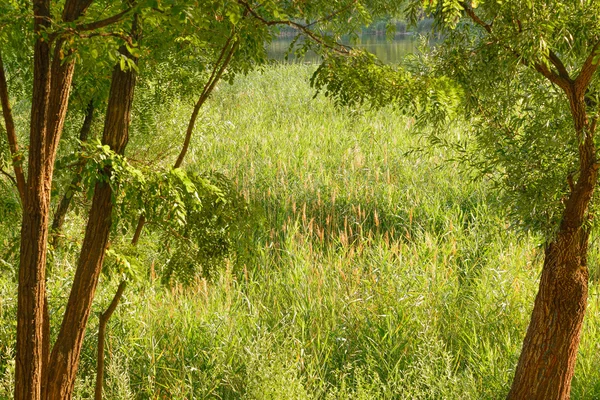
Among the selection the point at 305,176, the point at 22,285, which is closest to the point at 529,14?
the point at 22,285

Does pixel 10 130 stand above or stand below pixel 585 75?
below

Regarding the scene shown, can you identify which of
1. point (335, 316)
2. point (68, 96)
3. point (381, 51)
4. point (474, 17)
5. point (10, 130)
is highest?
point (381, 51)

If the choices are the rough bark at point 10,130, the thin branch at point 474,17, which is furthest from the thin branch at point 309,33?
the rough bark at point 10,130

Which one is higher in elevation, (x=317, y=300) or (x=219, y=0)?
(x=219, y=0)

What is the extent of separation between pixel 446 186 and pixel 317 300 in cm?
373

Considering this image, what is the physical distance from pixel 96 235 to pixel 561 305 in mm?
3014

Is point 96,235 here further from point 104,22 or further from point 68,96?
point 104,22

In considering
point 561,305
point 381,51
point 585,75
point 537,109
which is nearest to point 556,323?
point 561,305

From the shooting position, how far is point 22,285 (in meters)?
3.19

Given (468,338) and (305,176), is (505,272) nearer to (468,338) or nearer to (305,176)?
(468,338)

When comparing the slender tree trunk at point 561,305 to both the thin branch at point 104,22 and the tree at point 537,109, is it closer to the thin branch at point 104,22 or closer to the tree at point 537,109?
the tree at point 537,109

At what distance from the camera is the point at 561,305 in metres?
4.78

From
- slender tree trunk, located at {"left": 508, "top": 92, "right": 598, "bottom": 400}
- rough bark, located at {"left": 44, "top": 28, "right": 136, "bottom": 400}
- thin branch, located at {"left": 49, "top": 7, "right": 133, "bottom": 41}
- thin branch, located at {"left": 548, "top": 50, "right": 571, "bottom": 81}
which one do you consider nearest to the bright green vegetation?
slender tree trunk, located at {"left": 508, "top": 92, "right": 598, "bottom": 400}

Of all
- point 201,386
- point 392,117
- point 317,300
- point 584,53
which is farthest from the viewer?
point 392,117
